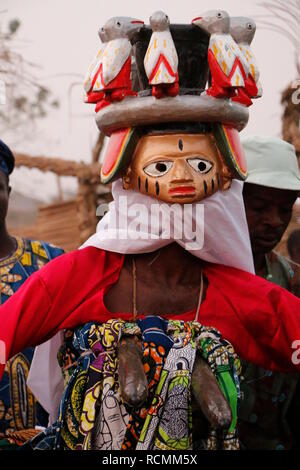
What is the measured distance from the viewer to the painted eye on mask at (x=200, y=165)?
2553 mm

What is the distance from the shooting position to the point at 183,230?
2.60 metres

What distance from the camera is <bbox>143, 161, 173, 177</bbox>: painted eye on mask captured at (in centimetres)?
254

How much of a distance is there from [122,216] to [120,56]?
53 cm

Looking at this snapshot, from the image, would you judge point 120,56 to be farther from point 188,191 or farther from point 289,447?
point 289,447

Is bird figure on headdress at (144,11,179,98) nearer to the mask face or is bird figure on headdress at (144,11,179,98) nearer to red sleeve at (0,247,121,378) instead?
the mask face

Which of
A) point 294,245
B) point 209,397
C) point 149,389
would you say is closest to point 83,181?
point 294,245

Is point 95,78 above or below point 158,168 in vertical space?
above

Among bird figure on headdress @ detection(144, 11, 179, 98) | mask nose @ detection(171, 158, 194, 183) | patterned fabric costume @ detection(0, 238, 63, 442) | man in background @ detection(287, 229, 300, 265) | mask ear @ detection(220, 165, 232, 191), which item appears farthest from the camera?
man in background @ detection(287, 229, 300, 265)

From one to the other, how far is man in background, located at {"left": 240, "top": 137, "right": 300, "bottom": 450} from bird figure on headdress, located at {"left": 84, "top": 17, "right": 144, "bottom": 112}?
104 centimetres

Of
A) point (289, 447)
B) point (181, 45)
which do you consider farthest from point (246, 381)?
point (181, 45)

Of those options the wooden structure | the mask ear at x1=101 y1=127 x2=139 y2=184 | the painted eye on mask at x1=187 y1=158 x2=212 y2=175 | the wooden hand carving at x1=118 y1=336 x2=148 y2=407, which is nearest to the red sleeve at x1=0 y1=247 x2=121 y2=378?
the wooden hand carving at x1=118 y1=336 x2=148 y2=407

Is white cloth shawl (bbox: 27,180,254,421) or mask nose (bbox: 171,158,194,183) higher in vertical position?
mask nose (bbox: 171,158,194,183)

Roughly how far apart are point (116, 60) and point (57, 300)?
77 cm

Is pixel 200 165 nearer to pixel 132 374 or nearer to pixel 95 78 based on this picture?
pixel 95 78
